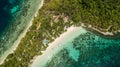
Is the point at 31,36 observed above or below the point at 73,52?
above

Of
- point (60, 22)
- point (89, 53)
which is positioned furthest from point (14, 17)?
point (89, 53)

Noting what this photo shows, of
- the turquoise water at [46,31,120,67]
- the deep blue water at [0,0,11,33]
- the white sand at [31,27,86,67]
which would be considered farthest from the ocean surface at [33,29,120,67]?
the deep blue water at [0,0,11,33]

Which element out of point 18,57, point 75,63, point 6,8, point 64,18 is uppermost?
point 6,8

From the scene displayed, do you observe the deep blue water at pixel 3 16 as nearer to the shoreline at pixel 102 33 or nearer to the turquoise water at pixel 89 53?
the turquoise water at pixel 89 53

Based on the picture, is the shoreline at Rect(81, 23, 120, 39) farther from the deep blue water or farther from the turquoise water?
the deep blue water

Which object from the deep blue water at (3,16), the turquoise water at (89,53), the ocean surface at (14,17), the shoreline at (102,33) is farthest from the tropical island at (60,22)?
the deep blue water at (3,16)

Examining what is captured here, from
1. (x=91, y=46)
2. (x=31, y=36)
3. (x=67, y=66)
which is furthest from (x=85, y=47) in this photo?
(x=31, y=36)

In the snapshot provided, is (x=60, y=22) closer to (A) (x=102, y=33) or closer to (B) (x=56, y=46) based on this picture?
(B) (x=56, y=46)

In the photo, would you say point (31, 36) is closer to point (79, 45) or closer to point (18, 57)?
point (18, 57)
